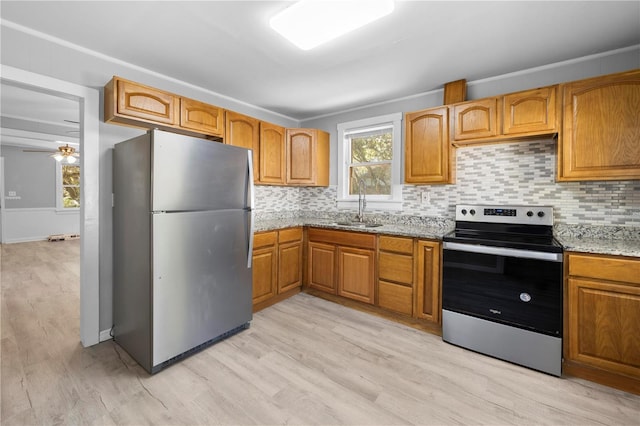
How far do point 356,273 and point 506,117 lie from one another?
1.96 meters

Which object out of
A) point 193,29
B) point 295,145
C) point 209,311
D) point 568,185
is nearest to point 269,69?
point 193,29

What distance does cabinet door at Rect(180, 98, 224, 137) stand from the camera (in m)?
2.52

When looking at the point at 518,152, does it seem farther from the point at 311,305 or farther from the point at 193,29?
the point at 193,29

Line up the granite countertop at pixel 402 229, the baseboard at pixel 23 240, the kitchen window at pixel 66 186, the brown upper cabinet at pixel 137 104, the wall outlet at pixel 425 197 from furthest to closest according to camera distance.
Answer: the kitchen window at pixel 66 186
the baseboard at pixel 23 240
the wall outlet at pixel 425 197
the granite countertop at pixel 402 229
the brown upper cabinet at pixel 137 104

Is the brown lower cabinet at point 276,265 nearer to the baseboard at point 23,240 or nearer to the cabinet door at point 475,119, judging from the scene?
the cabinet door at point 475,119

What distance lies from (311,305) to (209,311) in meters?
1.21

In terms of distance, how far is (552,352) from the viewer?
189 cm

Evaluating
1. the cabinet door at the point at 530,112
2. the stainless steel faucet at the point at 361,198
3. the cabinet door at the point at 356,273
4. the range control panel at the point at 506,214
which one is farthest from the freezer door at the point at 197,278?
the cabinet door at the point at 530,112

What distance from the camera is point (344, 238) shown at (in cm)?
305

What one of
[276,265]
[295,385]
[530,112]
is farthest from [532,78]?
[295,385]

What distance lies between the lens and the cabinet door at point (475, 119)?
2.38 meters

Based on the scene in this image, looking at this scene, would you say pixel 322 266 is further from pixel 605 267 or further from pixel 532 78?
pixel 532 78

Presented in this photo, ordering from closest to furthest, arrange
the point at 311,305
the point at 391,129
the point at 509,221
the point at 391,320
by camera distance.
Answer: the point at 509,221
the point at 391,320
the point at 311,305
the point at 391,129

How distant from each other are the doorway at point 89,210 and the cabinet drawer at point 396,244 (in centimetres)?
248
